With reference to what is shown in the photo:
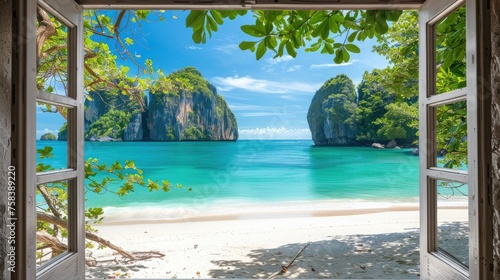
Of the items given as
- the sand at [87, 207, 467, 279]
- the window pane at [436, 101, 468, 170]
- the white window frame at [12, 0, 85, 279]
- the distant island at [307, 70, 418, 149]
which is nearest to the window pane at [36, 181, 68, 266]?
the white window frame at [12, 0, 85, 279]

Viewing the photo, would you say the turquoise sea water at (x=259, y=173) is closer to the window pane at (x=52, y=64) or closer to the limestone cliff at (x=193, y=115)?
the limestone cliff at (x=193, y=115)

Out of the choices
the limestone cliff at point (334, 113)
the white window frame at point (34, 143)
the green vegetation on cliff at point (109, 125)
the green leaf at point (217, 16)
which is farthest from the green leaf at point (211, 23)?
the limestone cliff at point (334, 113)

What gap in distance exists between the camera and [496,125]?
2.86ft

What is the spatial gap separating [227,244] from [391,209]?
6.30 metres

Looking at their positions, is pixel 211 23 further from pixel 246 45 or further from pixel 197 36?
pixel 246 45

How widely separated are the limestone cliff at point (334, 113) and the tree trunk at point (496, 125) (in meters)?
20.9

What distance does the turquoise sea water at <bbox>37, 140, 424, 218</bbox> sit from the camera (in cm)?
1279

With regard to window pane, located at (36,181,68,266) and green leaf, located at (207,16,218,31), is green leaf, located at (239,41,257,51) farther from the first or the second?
window pane, located at (36,181,68,266)

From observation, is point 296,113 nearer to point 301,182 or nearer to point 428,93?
point 301,182

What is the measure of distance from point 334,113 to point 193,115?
8598 millimetres

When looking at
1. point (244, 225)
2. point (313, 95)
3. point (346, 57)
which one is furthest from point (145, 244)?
point (313, 95)

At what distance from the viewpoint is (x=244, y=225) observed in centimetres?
896

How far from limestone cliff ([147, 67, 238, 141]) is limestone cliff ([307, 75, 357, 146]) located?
5.22 m

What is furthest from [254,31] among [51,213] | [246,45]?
[51,213]
